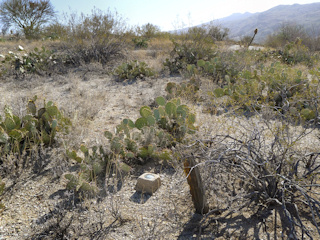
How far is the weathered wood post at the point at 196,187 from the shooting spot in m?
2.26

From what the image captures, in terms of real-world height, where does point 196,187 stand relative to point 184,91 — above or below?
below

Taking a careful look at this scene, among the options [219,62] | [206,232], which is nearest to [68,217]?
[206,232]

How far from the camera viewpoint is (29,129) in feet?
11.0

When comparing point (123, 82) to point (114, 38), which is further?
point (114, 38)

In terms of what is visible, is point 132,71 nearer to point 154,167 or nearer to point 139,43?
point 154,167

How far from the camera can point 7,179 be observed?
2844 mm

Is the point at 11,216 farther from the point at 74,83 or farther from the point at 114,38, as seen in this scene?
the point at 114,38

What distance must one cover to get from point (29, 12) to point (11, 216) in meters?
19.8

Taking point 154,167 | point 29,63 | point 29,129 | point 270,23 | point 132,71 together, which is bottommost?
point 154,167

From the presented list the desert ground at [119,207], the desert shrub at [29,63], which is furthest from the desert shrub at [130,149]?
the desert shrub at [29,63]

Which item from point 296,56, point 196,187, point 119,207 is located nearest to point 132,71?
point 119,207

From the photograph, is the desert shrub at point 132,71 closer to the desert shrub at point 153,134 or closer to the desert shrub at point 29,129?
the desert shrub at point 153,134

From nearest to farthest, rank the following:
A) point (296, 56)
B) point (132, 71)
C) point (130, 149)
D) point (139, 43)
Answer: point (130, 149) → point (132, 71) → point (296, 56) → point (139, 43)

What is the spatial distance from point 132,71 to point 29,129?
428cm
